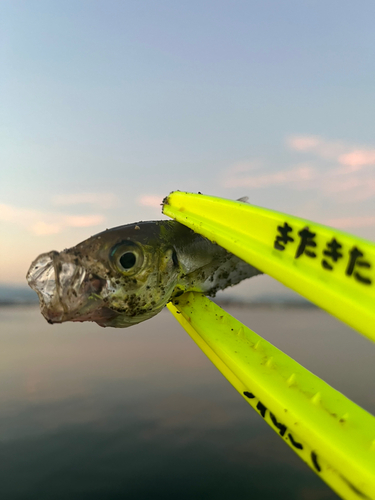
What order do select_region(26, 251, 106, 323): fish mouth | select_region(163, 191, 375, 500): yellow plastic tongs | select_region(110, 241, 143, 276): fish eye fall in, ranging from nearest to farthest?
1. select_region(163, 191, 375, 500): yellow plastic tongs
2. select_region(26, 251, 106, 323): fish mouth
3. select_region(110, 241, 143, 276): fish eye

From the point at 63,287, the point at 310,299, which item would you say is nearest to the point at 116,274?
the point at 63,287

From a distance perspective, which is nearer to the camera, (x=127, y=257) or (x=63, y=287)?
(x=63, y=287)

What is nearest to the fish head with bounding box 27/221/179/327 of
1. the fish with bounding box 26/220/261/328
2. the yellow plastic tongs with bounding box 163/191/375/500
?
the fish with bounding box 26/220/261/328

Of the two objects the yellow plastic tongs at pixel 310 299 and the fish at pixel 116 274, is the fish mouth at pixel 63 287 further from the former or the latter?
the yellow plastic tongs at pixel 310 299

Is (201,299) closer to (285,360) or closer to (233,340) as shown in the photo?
(233,340)

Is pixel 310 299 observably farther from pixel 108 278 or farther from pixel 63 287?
pixel 63 287

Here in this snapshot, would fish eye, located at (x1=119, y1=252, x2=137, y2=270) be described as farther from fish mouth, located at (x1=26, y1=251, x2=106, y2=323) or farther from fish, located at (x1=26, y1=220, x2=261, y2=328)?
fish mouth, located at (x1=26, y1=251, x2=106, y2=323)

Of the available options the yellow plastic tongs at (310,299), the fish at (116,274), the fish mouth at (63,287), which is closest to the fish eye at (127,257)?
the fish at (116,274)

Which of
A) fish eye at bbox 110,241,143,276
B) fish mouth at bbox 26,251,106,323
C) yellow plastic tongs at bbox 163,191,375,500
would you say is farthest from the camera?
fish eye at bbox 110,241,143,276
